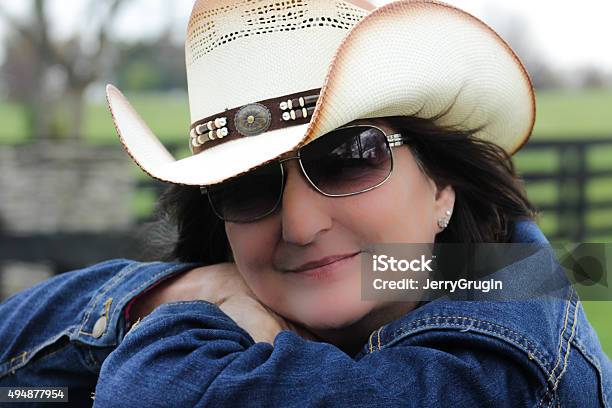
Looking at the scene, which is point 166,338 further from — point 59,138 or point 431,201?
point 59,138

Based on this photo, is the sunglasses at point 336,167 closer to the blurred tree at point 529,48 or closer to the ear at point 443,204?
the ear at point 443,204

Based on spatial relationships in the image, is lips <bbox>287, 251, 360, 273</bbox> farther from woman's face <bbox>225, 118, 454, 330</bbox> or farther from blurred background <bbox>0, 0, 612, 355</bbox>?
blurred background <bbox>0, 0, 612, 355</bbox>

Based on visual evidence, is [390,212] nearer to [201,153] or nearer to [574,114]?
[201,153]

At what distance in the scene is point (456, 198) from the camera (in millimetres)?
1907

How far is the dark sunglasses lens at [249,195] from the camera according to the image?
1.64 m

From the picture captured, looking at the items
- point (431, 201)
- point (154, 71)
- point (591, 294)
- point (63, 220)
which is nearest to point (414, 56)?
point (431, 201)

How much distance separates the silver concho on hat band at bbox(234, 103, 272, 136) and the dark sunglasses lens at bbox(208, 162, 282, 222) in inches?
4.0

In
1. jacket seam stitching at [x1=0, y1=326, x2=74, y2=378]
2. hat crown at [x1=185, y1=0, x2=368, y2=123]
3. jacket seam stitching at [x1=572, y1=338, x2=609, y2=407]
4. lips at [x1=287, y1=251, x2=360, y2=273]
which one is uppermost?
hat crown at [x1=185, y1=0, x2=368, y2=123]

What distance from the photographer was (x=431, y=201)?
179cm

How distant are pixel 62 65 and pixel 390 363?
32.0 ft

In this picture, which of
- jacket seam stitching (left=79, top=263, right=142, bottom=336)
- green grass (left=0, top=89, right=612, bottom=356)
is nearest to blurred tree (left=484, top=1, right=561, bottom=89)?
green grass (left=0, top=89, right=612, bottom=356)

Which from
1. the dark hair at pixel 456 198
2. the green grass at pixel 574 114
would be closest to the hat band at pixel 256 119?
the dark hair at pixel 456 198

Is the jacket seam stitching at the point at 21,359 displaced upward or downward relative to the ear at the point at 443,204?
downward

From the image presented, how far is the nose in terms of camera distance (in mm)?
1608
